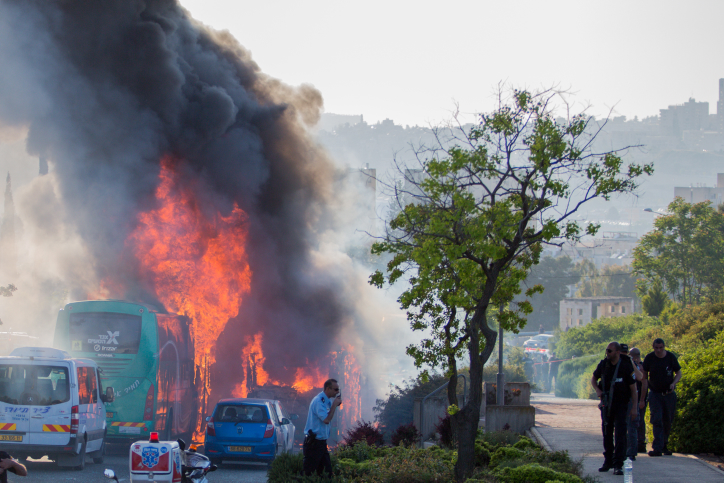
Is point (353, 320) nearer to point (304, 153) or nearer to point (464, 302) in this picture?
point (304, 153)

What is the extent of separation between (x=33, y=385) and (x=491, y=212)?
8.78 meters

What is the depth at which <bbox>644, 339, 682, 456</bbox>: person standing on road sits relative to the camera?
10641 millimetres

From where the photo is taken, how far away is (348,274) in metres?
35.7

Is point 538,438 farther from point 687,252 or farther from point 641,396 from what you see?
point 687,252

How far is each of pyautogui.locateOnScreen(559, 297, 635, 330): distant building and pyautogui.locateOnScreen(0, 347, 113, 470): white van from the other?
63.4 meters

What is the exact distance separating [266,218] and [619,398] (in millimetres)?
23659

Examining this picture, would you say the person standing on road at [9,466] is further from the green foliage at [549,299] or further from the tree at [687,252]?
the green foliage at [549,299]

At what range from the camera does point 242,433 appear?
50.5 feet

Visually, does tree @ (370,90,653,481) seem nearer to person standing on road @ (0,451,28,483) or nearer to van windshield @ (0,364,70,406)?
person standing on road @ (0,451,28,483)

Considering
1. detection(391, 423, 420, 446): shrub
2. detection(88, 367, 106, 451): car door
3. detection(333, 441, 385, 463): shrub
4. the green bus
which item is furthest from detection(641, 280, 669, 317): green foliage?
detection(88, 367, 106, 451): car door

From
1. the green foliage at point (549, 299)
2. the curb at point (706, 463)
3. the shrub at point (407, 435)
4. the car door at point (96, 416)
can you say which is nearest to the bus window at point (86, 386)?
the car door at point (96, 416)

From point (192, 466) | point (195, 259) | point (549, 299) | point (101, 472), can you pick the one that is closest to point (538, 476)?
point (192, 466)

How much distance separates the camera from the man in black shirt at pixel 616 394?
902cm

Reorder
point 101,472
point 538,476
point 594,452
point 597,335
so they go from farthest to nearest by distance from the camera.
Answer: point 597,335
point 101,472
point 594,452
point 538,476
